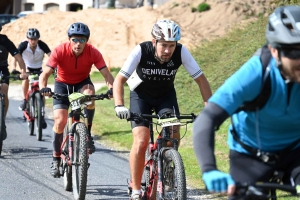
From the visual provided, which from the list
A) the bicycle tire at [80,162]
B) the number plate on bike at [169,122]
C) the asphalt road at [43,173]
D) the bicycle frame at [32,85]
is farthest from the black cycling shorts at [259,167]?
the bicycle frame at [32,85]

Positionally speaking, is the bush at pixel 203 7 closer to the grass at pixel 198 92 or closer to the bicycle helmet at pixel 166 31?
the grass at pixel 198 92

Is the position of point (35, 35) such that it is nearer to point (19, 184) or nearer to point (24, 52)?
point (24, 52)

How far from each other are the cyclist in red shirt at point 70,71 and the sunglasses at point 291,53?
5.15 meters

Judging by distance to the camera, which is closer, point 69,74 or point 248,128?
point 248,128

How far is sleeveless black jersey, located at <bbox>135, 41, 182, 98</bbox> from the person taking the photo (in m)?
7.02

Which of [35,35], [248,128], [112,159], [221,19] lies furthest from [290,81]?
[221,19]

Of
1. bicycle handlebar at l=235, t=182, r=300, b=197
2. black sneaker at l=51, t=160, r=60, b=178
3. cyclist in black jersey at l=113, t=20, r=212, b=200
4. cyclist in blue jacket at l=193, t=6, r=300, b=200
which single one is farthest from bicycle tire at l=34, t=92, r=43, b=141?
bicycle handlebar at l=235, t=182, r=300, b=197

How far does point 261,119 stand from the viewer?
4156 mm

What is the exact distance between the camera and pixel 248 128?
4.27 metres

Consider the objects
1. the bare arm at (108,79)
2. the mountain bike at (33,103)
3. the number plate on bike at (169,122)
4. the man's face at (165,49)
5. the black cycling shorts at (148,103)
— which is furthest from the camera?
the mountain bike at (33,103)

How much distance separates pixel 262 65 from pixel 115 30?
31779 millimetres

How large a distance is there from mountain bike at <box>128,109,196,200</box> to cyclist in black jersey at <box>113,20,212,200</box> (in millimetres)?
109

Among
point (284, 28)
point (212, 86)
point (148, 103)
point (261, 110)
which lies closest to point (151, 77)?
point (148, 103)

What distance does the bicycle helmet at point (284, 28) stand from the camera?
12.5 feet
